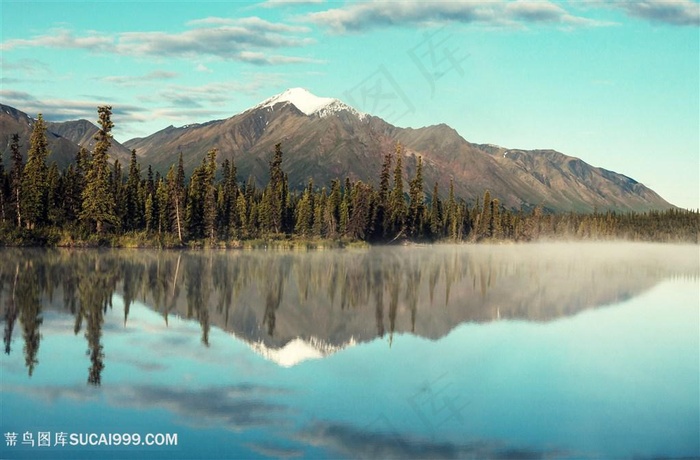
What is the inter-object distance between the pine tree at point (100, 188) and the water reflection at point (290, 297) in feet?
97.6

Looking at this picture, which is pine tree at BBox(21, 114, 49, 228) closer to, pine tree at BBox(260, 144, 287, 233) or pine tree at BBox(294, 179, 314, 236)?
pine tree at BBox(260, 144, 287, 233)

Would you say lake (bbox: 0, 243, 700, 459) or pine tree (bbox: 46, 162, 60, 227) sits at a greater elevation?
pine tree (bbox: 46, 162, 60, 227)

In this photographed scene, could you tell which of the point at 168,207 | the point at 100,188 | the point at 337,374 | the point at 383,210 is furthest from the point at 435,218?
the point at 337,374

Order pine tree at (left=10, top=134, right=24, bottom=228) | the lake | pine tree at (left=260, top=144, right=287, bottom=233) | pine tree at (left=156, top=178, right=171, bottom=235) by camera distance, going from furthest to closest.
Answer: pine tree at (left=260, top=144, right=287, bottom=233) < pine tree at (left=156, top=178, right=171, bottom=235) < pine tree at (left=10, top=134, right=24, bottom=228) < the lake

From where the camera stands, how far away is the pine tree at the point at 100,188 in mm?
96875

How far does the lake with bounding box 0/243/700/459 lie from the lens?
1579cm

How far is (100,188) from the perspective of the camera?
97.9 metres

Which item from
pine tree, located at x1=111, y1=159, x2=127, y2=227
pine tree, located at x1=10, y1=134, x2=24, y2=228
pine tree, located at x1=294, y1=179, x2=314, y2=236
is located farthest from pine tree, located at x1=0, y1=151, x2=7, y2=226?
pine tree, located at x1=294, y1=179, x2=314, y2=236

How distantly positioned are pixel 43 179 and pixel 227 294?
68510 mm


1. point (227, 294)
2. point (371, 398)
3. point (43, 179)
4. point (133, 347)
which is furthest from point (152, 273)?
point (43, 179)

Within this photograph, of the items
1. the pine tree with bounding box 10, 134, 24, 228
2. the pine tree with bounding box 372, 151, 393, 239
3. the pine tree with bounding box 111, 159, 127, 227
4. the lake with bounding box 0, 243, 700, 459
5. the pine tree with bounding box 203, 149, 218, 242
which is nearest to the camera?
the lake with bounding box 0, 243, 700, 459

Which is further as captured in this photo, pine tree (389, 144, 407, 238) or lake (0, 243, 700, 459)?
pine tree (389, 144, 407, 238)

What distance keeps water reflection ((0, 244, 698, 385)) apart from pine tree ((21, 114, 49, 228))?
30.1 metres

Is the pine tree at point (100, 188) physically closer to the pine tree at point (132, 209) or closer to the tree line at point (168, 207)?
the tree line at point (168, 207)
